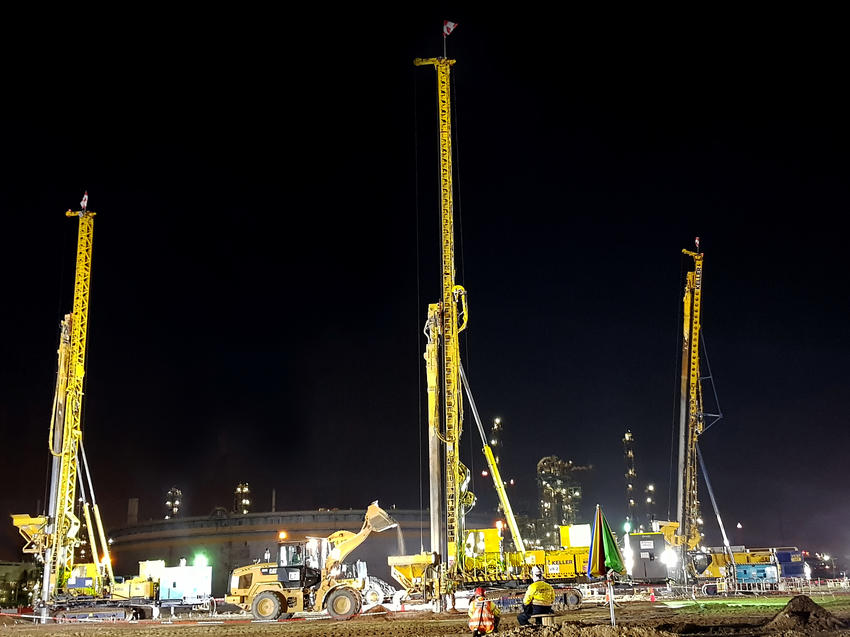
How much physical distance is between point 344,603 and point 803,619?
1579 centimetres

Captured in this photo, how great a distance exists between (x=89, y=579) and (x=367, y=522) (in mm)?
18101

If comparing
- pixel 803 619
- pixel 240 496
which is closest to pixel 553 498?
pixel 240 496

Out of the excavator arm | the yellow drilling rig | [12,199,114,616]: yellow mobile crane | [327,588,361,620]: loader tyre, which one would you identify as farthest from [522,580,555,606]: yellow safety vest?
[12,199,114,616]: yellow mobile crane

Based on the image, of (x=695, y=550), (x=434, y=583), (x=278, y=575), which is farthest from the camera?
(x=695, y=550)

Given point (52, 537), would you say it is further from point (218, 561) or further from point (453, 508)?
point (218, 561)

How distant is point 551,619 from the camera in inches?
602

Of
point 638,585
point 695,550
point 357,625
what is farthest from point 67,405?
point 695,550

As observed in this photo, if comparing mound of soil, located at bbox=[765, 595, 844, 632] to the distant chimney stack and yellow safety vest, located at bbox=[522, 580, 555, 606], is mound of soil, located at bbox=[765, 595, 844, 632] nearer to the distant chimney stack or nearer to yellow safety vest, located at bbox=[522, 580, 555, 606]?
yellow safety vest, located at bbox=[522, 580, 555, 606]

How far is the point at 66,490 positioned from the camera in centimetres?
4116

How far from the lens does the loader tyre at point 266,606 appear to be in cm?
2720

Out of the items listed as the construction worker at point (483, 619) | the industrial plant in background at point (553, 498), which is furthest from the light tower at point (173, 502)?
the construction worker at point (483, 619)

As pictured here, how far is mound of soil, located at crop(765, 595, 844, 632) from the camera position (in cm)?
1593

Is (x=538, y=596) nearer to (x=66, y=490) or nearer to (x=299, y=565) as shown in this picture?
(x=299, y=565)

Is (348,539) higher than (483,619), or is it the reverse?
(348,539)
